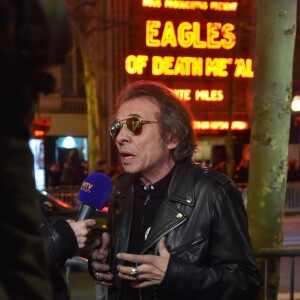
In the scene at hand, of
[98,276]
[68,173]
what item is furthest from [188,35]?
[98,276]

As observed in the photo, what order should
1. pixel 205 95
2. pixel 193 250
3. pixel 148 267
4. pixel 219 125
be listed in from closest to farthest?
pixel 148 267
pixel 193 250
pixel 205 95
pixel 219 125

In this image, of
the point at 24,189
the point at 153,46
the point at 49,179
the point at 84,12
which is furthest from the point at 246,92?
the point at 24,189

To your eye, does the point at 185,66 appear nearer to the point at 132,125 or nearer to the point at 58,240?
the point at 132,125

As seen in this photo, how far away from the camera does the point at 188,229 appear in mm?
2258

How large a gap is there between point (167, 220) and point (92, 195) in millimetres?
429

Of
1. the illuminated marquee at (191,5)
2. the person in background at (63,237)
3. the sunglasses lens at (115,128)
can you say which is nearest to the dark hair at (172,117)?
the sunglasses lens at (115,128)

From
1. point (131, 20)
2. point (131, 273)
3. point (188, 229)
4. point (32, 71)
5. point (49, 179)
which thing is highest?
point (131, 20)

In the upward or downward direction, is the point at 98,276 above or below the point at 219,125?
above

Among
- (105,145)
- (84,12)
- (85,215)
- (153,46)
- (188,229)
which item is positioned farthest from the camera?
(105,145)

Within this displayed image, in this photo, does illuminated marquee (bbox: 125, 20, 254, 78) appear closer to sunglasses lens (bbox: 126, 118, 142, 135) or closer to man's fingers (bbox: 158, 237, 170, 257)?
sunglasses lens (bbox: 126, 118, 142, 135)

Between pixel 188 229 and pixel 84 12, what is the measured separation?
21051mm

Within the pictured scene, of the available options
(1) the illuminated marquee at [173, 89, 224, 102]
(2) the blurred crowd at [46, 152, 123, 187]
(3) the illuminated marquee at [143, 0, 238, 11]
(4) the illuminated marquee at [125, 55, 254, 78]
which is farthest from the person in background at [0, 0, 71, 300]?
(1) the illuminated marquee at [173, 89, 224, 102]

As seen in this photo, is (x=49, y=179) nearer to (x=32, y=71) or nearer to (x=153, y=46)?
(x=153, y=46)

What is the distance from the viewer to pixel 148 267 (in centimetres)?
207
